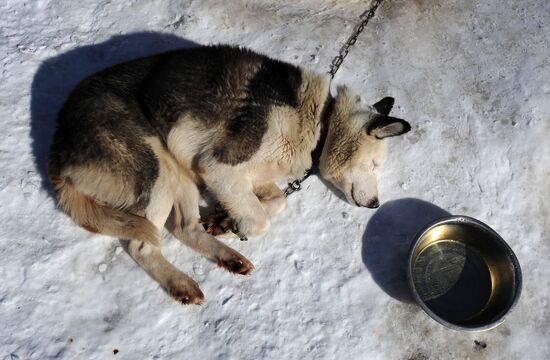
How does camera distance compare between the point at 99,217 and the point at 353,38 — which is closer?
the point at 99,217

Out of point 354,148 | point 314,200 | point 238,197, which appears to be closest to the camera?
point 238,197

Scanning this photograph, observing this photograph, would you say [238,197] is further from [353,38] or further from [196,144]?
[353,38]

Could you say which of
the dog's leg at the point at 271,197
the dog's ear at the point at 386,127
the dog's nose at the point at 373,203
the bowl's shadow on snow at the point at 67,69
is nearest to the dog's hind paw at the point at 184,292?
the dog's leg at the point at 271,197

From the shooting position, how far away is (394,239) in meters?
4.62

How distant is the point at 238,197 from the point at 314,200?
→ 36.7 inches

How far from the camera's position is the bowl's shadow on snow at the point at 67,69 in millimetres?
4680

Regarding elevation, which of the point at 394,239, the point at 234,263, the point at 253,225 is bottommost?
the point at 234,263

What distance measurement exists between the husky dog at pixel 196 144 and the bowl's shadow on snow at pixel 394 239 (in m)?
0.38

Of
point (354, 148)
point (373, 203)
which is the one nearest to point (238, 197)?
point (354, 148)

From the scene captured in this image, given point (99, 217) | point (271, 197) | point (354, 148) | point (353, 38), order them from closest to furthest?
point (99, 217), point (354, 148), point (271, 197), point (353, 38)

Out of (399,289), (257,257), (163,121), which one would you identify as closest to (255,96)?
(163,121)

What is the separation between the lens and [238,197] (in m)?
4.13

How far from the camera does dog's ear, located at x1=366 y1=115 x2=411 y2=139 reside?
3.90 meters

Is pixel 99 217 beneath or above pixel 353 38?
beneath
